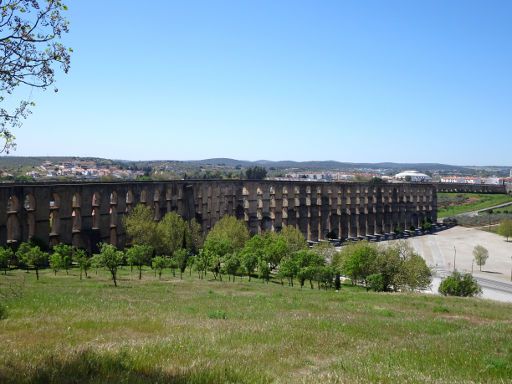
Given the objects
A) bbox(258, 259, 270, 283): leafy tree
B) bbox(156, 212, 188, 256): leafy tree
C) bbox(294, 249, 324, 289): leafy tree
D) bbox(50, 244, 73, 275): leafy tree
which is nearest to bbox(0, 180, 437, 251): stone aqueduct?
bbox(156, 212, 188, 256): leafy tree

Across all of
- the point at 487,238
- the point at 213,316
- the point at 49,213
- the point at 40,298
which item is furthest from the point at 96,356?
the point at 487,238

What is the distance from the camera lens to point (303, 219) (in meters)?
80.8

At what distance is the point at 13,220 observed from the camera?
136 feet

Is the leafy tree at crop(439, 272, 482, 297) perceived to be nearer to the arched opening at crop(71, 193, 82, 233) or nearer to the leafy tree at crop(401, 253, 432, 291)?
the leafy tree at crop(401, 253, 432, 291)

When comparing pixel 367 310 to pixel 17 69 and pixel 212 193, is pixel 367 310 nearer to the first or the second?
pixel 17 69

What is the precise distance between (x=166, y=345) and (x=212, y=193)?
60195 millimetres

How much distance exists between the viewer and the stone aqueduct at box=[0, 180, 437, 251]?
141 feet

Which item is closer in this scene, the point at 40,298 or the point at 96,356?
the point at 96,356

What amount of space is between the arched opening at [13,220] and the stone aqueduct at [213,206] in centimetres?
2

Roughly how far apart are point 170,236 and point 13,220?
1356 centimetres

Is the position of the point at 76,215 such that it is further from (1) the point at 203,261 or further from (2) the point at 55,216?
(1) the point at 203,261

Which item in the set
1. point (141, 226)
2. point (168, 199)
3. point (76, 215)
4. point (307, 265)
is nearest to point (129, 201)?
point (168, 199)

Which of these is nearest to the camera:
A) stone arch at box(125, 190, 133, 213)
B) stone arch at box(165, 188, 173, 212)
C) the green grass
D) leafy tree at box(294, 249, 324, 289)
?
leafy tree at box(294, 249, 324, 289)

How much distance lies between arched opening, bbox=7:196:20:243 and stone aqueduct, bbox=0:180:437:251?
0.02 m
